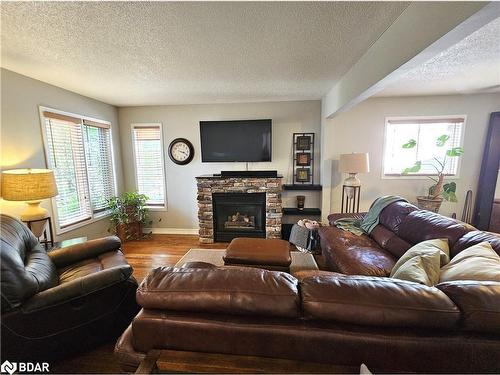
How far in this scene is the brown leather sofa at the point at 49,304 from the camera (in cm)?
123

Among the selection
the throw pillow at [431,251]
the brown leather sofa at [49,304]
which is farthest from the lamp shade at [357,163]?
the brown leather sofa at [49,304]

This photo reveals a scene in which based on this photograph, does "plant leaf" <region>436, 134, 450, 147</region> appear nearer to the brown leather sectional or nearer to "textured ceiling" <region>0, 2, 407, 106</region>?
"textured ceiling" <region>0, 2, 407, 106</region>

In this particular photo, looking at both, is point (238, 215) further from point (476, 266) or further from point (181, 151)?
point (476, 266)

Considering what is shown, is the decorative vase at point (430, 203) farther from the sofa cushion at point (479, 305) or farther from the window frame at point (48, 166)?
the window frame at point (48, 166)

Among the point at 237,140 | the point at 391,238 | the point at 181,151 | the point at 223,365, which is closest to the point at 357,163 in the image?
the point at 391,238

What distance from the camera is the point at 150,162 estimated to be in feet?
13.9

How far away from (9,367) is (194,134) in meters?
3.48

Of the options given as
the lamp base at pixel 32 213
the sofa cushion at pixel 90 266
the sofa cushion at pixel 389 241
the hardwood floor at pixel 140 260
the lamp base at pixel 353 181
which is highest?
the lamp base at pixel 353 181

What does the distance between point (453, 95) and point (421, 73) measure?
1.56 metres

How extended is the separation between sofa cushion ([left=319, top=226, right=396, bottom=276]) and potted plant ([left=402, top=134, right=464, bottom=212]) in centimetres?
172

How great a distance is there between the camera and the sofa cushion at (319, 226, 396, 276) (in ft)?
6.18

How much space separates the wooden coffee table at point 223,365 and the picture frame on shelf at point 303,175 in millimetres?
3382

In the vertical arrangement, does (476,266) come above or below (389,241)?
above

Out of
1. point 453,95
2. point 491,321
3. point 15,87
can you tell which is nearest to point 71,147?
point 15,87
